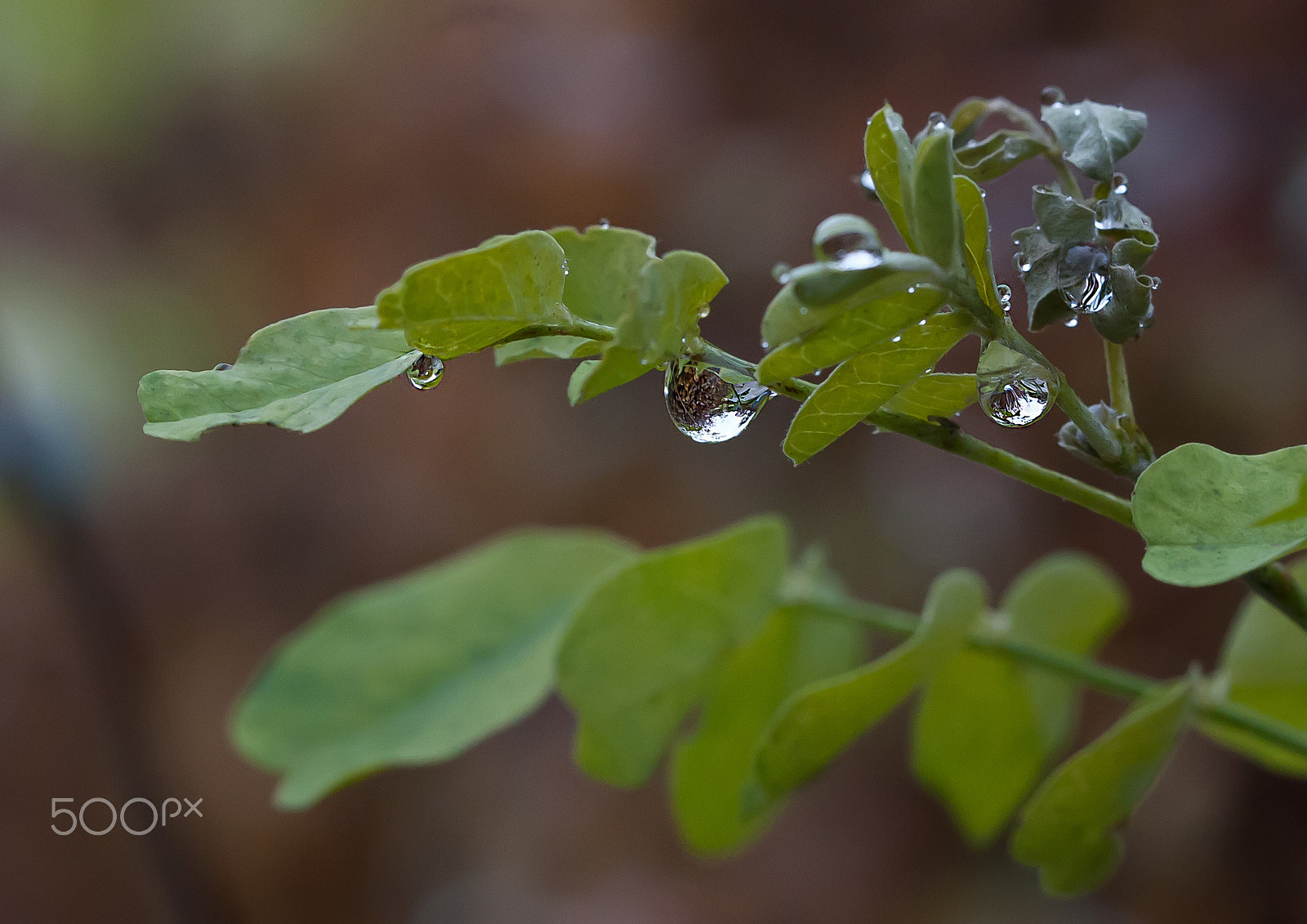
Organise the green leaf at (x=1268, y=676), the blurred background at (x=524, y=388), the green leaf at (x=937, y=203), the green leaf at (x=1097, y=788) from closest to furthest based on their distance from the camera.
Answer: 1. the green leaf at (x=937, y=203)
2. the green leaf at (x=1097, y=788)
3. the green leaf at (x=1268, y=676)
4. the blurred background at (x=524, y=388)

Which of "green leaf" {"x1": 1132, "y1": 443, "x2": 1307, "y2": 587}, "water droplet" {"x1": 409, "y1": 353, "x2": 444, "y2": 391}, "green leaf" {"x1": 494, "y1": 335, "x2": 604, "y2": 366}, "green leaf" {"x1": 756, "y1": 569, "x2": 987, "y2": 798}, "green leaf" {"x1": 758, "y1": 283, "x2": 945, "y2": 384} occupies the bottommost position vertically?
"green leaf" {"x1": 756, "y1": 569, "x2": 987, "y2": 798}

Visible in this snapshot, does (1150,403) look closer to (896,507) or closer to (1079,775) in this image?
(896,507)

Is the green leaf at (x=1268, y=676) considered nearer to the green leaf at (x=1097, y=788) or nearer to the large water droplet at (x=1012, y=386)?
the green leaf at (x=1097, y=788)

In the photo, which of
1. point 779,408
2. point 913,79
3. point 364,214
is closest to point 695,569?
point 779,408

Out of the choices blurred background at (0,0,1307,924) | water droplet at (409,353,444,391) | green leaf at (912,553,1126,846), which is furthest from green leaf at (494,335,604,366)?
blurred background at (0,0,1307,924)

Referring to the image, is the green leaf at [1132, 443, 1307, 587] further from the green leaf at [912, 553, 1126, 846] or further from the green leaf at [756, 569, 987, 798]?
the green leaf at [912, 553, 1126, 846]

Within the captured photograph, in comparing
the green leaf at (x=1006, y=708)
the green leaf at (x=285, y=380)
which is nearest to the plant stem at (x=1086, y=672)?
the green leaf at (x=1006, y=708)
